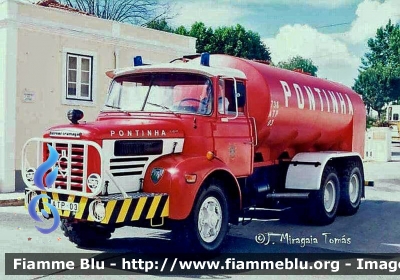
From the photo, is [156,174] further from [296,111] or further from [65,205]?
[296,111]

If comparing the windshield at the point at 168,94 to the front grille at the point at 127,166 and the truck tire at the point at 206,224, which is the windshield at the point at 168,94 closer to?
the front grille at the point at 127,166

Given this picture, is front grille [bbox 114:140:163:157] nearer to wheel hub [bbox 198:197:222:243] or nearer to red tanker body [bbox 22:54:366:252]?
red tanker body [bbox 22:54:366:252]

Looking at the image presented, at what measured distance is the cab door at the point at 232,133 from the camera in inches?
306

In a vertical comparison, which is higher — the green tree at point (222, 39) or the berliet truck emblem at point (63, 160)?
the green tree at point (222, 39)

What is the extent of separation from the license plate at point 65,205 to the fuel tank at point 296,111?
10.7ft

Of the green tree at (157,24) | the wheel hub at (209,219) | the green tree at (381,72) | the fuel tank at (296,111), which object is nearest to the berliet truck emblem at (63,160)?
the wheel hub at (209,219)

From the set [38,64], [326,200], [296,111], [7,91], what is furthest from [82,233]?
[38,64]

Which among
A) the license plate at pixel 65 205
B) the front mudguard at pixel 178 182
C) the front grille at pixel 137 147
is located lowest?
the license plate at pixel 65 205

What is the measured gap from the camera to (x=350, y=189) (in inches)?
445

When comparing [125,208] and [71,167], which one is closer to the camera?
[125,208]

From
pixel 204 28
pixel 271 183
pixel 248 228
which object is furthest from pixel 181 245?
pixel 204 28

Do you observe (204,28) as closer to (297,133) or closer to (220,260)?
(297,133)

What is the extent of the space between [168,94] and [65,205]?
7.04ft

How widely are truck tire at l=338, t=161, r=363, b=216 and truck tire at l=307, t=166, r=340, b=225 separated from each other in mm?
419
